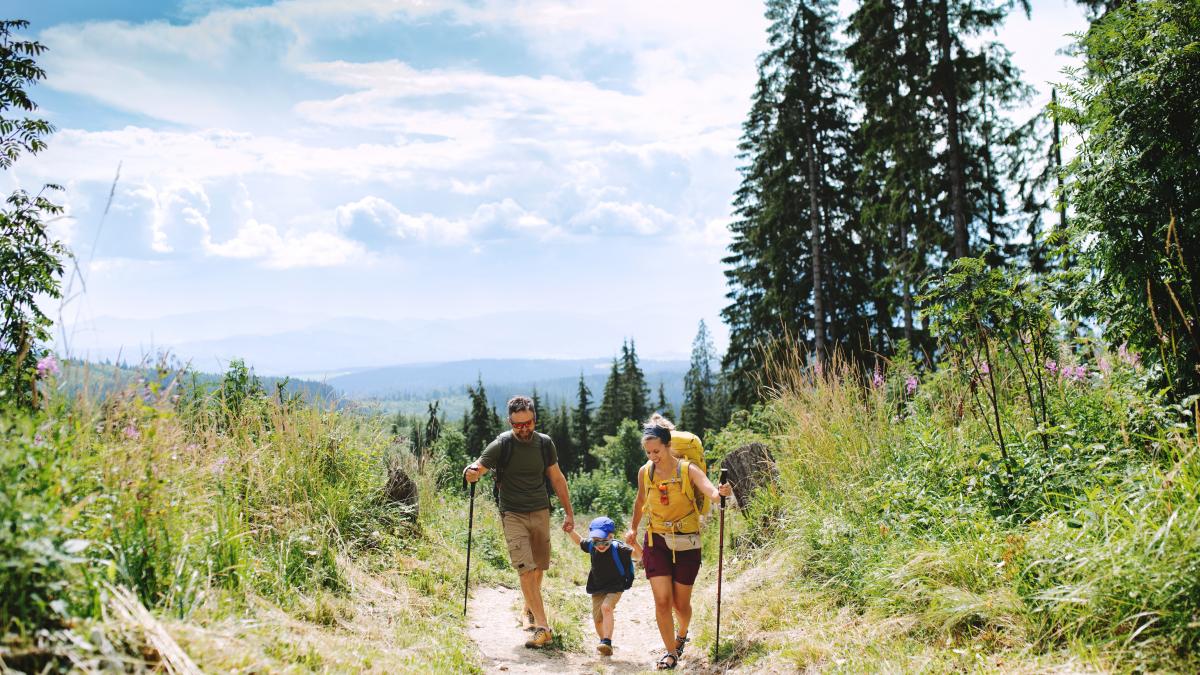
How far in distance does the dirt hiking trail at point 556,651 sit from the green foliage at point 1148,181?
12.6 ft

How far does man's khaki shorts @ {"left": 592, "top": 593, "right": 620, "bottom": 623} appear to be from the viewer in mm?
5836

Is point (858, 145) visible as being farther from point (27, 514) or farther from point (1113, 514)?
point (27, 514)

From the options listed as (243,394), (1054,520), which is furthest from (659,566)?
(243,394)

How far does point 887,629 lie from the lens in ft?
14.0

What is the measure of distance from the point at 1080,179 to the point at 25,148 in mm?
8618

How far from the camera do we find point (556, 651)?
5.80 metres

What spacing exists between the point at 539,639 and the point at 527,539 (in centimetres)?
83

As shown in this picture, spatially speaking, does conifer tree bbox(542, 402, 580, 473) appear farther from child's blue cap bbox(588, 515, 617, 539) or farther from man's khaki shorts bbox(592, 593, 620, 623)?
child's blue cap bbox(588, 515, 617, 539)

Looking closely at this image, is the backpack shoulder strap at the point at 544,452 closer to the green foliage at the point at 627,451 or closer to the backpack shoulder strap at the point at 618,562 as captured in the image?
the backpack shoulder strap at the point at 618,562

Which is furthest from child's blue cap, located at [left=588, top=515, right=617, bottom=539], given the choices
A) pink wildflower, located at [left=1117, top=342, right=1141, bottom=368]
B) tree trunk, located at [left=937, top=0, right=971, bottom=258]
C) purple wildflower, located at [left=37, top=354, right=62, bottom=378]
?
tree trunk, located at [left=937, top=0, right=971, bottom=258]

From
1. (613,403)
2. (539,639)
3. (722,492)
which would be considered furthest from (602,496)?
(613,403)

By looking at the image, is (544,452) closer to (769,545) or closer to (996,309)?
(769,545)

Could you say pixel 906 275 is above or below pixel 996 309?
above

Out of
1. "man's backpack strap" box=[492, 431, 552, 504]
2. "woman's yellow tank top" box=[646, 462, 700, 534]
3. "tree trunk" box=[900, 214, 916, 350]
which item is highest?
"tree trunk" box=[900, 214, 916, 350]
